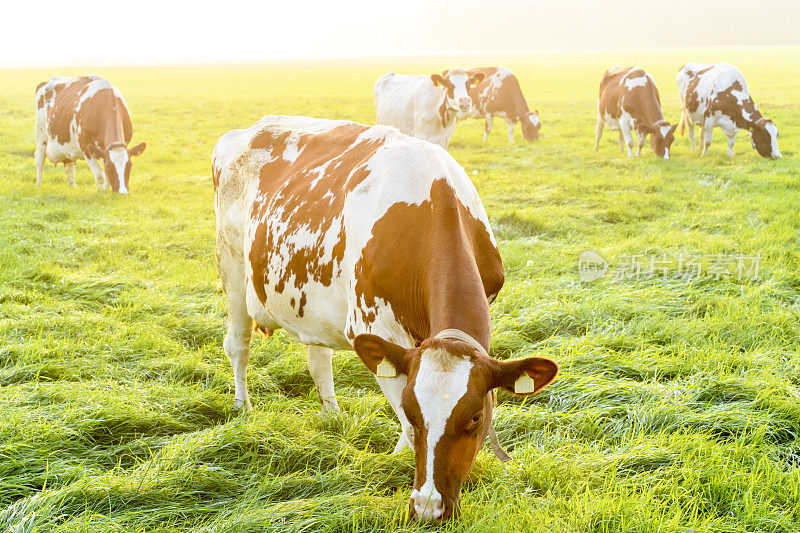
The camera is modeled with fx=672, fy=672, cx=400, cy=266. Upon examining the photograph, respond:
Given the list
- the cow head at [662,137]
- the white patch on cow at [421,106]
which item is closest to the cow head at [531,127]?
the white patch on cow at [421,106]

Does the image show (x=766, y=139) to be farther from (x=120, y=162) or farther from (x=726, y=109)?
(x=120, y=162)

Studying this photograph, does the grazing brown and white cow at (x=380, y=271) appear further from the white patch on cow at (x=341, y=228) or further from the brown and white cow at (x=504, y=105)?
the brown and white cow at (x=504, y=105)

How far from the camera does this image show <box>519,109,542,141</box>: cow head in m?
19.8

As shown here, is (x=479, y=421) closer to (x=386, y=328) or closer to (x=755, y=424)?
(x=386, y=328)

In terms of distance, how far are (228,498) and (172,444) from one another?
2.10 feet

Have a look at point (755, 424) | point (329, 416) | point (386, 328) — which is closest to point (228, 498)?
point (329, 416)

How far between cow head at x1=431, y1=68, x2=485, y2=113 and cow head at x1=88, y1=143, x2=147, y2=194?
6.44 m

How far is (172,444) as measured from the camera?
154 inches

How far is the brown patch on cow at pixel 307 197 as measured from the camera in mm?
3754

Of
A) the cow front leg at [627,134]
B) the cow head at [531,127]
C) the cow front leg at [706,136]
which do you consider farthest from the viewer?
the cow head at [531,127]

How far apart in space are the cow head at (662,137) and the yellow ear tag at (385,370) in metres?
13.7

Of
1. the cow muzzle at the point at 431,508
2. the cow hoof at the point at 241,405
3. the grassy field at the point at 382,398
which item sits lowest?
the cow hoof at the point at 241,405

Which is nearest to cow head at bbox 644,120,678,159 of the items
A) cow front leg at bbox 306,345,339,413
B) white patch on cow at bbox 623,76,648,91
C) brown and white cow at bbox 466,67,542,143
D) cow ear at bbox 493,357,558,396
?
white patch on cow at bbox 623,76,648,91

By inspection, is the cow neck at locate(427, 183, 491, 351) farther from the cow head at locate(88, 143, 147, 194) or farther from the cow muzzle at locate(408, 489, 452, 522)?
the cow head at locate(88, 143, 147, 194)
